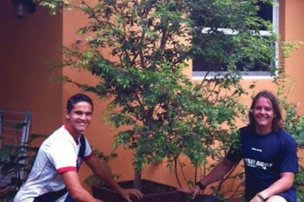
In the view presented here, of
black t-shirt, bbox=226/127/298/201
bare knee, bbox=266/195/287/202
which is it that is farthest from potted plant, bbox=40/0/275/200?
bare knee, bbox=266/195/287/202

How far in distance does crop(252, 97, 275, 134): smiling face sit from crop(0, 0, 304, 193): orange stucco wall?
164 cm

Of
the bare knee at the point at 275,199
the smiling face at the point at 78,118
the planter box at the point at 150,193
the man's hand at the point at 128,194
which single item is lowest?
the planter box at the point at 150,193

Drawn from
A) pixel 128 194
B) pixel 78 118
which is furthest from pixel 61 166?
pixel 128 194

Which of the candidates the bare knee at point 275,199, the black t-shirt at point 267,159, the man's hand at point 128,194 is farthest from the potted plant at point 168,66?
the bare knee at point 275,199

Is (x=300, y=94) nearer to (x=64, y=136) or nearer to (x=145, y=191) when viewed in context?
(x=145, y=191)

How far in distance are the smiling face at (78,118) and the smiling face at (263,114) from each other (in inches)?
56.9

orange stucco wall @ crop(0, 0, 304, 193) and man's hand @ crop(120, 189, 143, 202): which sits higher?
orange stucco wall @ crop(0, 0, 304, 193)

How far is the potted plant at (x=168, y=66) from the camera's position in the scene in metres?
4.91

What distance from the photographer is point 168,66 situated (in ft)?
16.4

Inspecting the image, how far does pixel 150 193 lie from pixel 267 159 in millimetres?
1381

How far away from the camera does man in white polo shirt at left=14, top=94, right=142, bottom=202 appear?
3932mm

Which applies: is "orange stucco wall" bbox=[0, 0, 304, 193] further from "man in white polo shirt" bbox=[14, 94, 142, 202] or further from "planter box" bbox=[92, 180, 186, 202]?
"man in white polo shirt" bbox=[14, 94, 142, 202]

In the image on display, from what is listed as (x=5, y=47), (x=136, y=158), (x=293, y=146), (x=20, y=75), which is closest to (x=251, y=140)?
(x=293, y=146)

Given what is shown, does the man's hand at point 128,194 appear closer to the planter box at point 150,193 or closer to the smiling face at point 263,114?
the planter box at point 150,193
